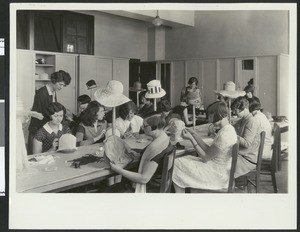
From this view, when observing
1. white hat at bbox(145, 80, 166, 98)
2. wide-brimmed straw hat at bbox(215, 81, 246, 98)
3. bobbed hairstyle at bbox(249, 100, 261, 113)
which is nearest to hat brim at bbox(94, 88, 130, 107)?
white hat at bbox(145, 80, 166, 98)

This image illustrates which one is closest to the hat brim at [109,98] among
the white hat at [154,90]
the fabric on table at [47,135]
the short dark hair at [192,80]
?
the white hat at [154,90]

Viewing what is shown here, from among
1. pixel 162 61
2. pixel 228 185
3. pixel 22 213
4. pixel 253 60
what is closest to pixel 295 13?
pixel 253 60

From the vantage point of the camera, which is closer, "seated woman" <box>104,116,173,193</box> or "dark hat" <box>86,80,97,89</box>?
"seated woman" <box>104,116,173,193</box>

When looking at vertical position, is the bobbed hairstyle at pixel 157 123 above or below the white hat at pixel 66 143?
above

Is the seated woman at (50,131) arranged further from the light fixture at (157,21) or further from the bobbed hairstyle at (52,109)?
the light fixture at (157,21)

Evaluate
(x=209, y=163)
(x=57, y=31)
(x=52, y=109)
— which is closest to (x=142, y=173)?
(x=209, y=163)

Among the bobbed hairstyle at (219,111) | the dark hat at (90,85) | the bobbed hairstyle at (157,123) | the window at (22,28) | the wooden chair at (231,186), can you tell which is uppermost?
the window at (22,28)

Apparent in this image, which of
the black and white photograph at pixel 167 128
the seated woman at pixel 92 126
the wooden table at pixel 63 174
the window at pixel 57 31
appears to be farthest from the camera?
the seated woman at pixel 92 126

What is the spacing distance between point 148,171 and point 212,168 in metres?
0.30

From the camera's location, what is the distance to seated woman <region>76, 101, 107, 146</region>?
1.89 m

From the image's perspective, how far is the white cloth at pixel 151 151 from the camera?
1666mm

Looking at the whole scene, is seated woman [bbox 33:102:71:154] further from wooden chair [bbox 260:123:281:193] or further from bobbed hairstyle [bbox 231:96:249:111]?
wooden chair [bbox 260:123:281:193]

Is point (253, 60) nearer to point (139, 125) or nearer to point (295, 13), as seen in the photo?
point (295, 13)

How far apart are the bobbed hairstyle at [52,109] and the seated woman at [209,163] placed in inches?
23.2
